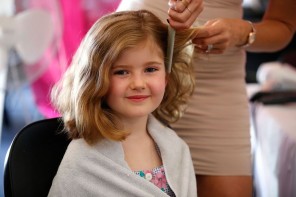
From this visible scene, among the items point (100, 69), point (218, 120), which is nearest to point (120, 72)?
point (100, 69)

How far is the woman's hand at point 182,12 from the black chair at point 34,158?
1.23 ft

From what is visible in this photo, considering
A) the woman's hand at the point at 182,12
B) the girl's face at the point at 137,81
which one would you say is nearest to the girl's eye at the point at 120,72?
the girl's face at the point at 137,81

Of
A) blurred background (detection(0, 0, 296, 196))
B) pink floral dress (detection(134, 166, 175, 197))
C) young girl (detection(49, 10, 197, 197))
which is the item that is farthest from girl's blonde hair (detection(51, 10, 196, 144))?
blurred background (detection(0, 0, 296, 196))

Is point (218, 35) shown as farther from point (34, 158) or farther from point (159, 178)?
point (34, 158)

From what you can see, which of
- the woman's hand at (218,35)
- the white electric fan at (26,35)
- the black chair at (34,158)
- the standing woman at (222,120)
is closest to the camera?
the black chair at (34,158)

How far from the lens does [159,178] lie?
1104 millimetres

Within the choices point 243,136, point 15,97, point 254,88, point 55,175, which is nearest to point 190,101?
point 243,136

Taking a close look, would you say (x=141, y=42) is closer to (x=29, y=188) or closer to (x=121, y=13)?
(x=121, y=13)

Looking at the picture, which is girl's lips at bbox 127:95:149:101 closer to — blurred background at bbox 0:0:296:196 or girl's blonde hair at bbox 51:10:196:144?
girl's blonde hair at bbox 51:10:196:144

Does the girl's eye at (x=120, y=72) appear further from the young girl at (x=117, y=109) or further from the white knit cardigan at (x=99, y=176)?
the white knit cardigan at (x=99, y=176)

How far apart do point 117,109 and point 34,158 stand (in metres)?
0.22

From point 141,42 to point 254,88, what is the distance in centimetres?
187

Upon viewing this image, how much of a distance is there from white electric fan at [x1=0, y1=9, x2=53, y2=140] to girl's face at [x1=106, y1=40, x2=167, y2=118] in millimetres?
1128

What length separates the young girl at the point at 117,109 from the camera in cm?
100
